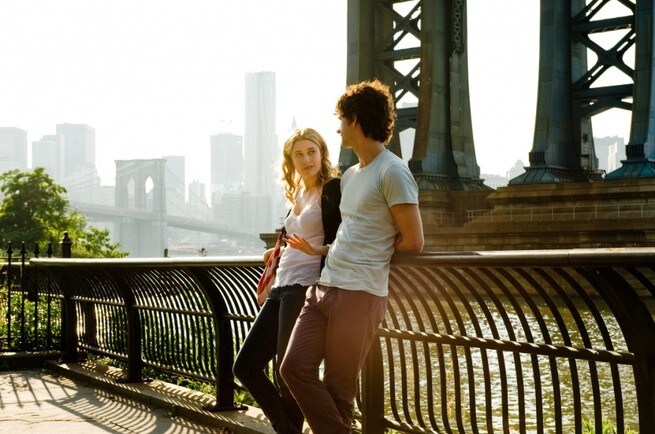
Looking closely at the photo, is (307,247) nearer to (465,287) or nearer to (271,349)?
(271,349)

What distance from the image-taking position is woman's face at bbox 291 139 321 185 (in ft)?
15.2

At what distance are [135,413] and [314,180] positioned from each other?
304cm

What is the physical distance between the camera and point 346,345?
399 cm

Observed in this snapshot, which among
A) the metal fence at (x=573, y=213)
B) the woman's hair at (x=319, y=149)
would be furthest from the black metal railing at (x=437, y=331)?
the metal fence at (x=573, y=213)

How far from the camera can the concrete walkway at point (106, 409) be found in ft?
20.5

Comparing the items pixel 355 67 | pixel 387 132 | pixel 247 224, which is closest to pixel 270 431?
pixel 387 132

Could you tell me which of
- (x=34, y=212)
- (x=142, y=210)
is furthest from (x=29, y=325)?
(x=142, y=210)

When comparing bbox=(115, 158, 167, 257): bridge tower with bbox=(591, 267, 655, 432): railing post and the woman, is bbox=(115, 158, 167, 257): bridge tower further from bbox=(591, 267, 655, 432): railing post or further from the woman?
bbox=(591, 267, 655, 432): railing post

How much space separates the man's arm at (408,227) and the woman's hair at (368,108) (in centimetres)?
36

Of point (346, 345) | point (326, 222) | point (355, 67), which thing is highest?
point (355, 67)

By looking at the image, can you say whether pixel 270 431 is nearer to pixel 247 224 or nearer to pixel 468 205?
pixel 468 205

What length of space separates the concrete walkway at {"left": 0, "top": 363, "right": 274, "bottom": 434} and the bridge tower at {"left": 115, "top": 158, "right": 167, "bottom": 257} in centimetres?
8772

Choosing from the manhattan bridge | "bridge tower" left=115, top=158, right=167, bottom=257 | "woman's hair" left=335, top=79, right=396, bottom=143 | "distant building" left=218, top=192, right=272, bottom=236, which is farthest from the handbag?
"distant building" left=218, top=192, right=272, bottom=236

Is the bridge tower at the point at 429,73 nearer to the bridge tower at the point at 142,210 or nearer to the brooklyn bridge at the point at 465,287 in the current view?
the brooklyn bridge at the point at 465,287
